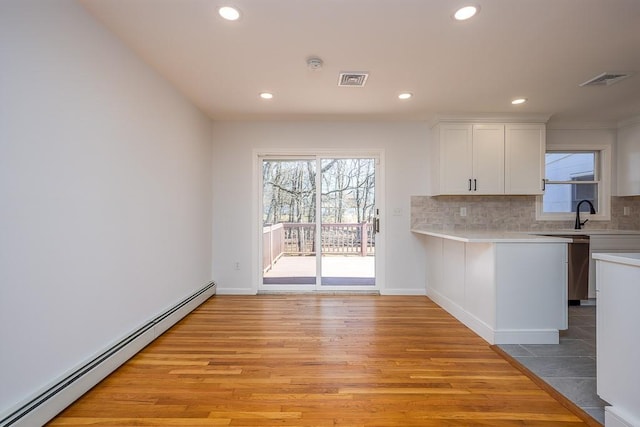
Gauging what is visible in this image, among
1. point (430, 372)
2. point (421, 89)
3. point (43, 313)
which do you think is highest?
point (421, 89)

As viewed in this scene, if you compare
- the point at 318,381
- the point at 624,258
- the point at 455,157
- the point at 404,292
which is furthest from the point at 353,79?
the point at 404,292

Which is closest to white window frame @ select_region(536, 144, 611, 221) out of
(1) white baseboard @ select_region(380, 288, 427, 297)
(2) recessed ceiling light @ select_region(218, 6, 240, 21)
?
(1) white baseboard @ select_region(380, 288, 427, 297)

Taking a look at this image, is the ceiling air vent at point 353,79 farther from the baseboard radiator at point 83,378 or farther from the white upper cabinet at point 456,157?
the baseboard radiator at point 83,378

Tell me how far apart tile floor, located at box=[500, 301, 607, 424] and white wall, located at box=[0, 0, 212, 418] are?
3.02 m

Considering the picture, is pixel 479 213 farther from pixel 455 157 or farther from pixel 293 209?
pixel 293 209

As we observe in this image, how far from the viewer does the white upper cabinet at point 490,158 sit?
3.88 metres

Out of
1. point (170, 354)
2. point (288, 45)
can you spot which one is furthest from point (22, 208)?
point (288, 45)

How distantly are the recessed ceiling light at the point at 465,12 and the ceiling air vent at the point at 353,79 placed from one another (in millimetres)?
922

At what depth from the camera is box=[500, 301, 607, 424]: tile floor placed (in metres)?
1.81

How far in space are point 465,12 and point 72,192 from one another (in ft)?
8.78

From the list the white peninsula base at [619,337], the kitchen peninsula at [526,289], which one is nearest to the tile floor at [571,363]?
the kitchen peninsula at [526,289]

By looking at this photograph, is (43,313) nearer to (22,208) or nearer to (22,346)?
(22,346)

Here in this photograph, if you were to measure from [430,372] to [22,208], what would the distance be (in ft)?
8.60

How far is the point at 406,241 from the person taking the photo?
4168mm
